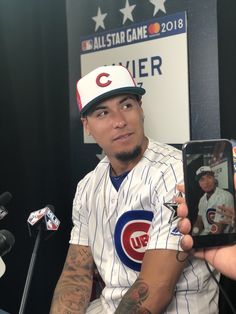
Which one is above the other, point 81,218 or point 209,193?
point 209,193

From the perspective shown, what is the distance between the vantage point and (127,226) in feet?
4.63

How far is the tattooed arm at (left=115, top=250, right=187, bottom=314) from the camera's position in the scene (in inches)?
48.9

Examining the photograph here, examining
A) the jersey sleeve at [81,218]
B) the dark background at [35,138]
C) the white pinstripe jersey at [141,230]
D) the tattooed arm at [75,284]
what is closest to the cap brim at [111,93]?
the white pinstripe jersey at [141,230]

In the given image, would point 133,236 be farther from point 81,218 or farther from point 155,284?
point 81,218

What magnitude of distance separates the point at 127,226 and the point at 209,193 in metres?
0.47

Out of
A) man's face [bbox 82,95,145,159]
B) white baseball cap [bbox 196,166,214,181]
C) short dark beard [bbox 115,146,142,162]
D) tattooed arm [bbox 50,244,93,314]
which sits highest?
man's face [bbox 82,95,145,159]

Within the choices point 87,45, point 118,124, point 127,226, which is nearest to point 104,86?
point 118,124

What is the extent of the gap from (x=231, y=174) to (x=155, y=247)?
1.26ft

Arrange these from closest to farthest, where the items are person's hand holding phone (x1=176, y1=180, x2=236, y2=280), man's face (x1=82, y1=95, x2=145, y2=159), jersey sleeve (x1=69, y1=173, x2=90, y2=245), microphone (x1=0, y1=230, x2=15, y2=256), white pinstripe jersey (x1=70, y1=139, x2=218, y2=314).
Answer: person's hand holding phone (x1=176, y1=180, x2=236, y2=280) < microphone (x1=0, y1=230, x2=15, y2=256) < white pinstripe jersey (x1=70, y1=139, x2=218, y2=314) < man's face (x1=82, y1=95, x2=145, y2=159) < jersey sleeve (x1=69, y1=173, x2=90, y2=245)

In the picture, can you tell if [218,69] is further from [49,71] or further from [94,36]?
[49,71]

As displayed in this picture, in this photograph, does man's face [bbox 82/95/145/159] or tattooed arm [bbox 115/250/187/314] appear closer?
tattooed arm [bbox 115/250/187/314]

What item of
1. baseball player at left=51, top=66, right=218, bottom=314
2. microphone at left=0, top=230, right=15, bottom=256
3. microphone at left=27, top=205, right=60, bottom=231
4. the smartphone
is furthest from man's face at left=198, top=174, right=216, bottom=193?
microphone at left=27, top=205, right=60, bottom=231

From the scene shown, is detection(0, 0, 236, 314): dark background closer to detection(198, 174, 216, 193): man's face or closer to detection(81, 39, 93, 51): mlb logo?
detection(81, 39, 93, 51): mlb logo

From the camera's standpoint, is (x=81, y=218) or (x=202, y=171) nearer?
(x=202, y=171)
